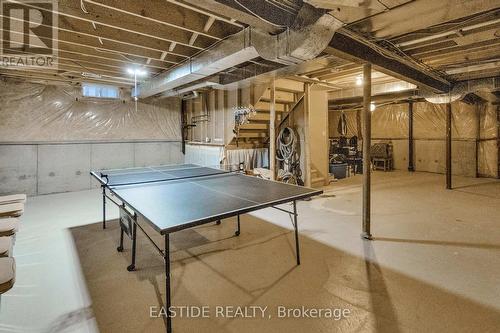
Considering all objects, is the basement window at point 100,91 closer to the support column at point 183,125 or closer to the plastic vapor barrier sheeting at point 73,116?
the plastic vapor barrier sheeting at point 73,116

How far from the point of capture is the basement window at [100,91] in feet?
19.6

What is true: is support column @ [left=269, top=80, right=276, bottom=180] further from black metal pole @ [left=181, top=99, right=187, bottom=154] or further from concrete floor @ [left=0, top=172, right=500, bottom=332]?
black metal pole @ [left=181, top=99, right=187, bottom=154]

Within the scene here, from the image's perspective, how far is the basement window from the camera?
598 centimetres

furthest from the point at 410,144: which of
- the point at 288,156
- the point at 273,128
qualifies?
the point at 273,128

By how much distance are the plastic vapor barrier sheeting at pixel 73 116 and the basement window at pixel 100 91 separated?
0.40 feet

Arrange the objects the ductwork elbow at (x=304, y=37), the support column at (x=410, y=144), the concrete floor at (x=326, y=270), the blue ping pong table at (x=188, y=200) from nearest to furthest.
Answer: the blue ping pong table at (x=188, y=200) → the concrete floor at (x=326, y=270) → the ductwork elbow at (x=304, y=37) → the support column at (x=410, y=144)

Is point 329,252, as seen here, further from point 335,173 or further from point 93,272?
point 335,173

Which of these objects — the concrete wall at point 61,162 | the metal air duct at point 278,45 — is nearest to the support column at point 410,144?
the metal air duct at point 278,45

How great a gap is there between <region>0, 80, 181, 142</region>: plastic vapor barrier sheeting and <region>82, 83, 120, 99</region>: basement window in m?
0.12

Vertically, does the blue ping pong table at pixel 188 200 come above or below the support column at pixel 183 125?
below

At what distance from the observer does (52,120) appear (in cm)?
580

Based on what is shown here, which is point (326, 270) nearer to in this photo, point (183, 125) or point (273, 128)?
point (273, 128)

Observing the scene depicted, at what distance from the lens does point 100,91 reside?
621 centimetres

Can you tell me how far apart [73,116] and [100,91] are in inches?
32.6
